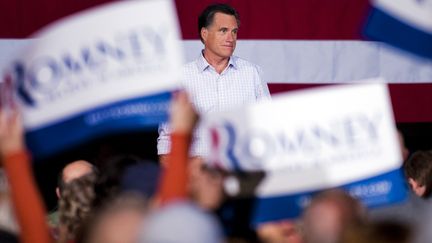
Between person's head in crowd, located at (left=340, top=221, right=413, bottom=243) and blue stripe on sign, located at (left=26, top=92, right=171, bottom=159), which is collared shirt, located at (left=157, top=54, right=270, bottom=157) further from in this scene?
person's head in crowd, located at (left=340, top=221, right=413, bottom=243)

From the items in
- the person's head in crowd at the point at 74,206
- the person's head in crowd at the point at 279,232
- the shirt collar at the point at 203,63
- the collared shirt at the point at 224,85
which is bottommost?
the collared shirt at the point at 224,85

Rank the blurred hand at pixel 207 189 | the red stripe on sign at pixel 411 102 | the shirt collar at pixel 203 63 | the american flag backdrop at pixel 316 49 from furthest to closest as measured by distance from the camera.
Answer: the red stripe on sign at pixel 411 102 → the american flag backdrop at pixel 316 49 → the shirt collar at pixel 203 63 → the blurred hand at pixel 207 189

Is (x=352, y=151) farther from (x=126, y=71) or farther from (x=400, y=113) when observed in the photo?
(x=400, y=113)

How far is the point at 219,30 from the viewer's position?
6.01 m

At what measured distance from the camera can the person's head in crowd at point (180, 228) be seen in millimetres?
2602

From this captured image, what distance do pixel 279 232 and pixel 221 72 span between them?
90.6 inches

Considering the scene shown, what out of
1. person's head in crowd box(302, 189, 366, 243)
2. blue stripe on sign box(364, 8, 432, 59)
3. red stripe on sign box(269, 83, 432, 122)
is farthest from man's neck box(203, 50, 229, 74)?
person's head in crowd box(302, 189, 366, 243)

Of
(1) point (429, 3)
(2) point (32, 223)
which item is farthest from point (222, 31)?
(2) point (32, 223)

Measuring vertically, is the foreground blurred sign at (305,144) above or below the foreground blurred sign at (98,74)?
below

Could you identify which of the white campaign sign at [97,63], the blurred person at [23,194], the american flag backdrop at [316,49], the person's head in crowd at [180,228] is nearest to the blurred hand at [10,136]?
the blurred person at [23,194]

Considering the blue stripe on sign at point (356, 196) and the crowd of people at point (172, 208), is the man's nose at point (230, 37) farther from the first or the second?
the blue stripe on sign at point (356, 196)

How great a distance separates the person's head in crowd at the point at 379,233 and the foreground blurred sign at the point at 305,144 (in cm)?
90

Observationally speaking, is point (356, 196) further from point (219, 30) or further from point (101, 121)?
point (219, 30)

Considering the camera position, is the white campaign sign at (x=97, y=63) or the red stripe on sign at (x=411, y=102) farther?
the red stripe on sign at (x=411, y=102)
